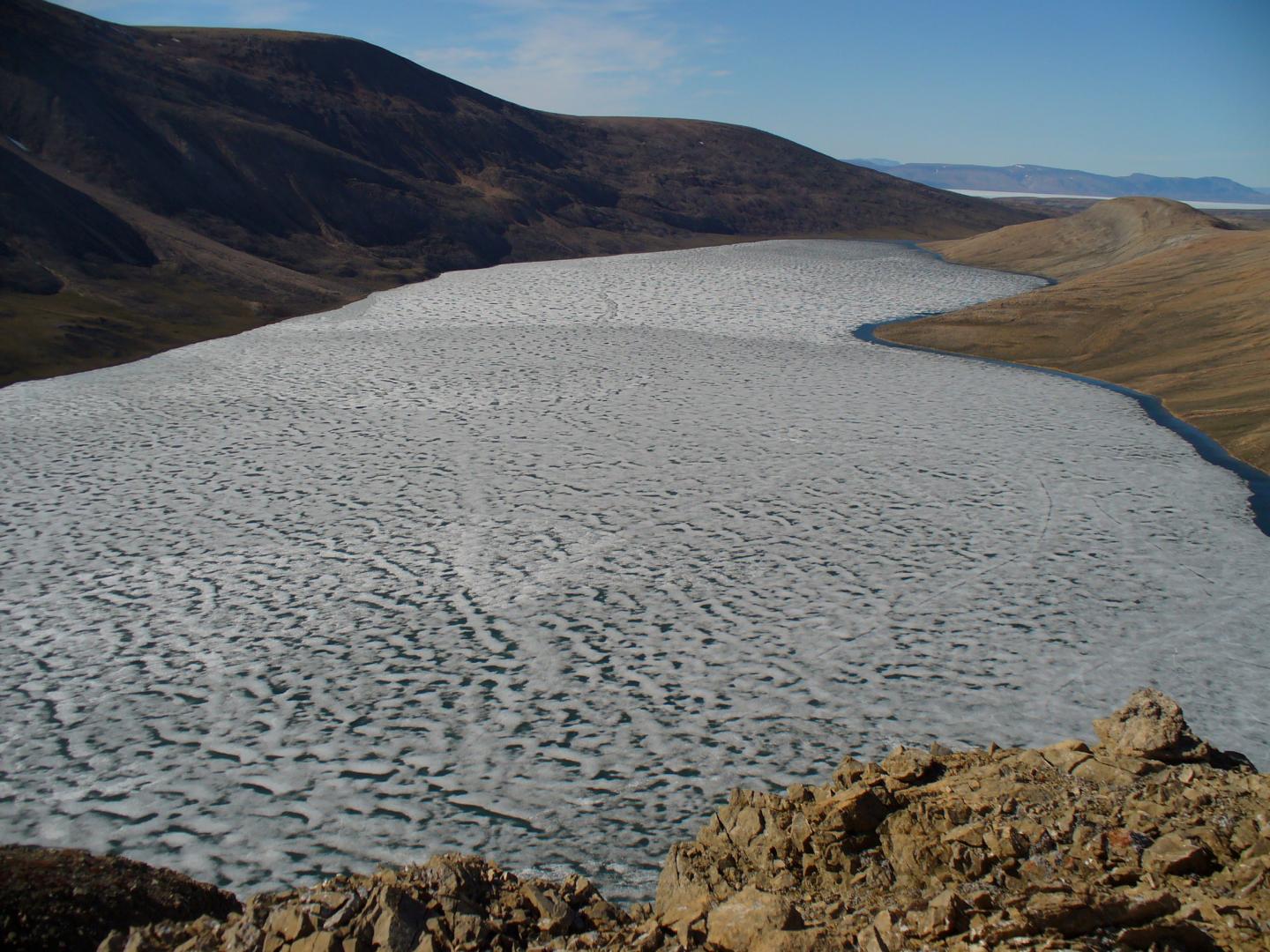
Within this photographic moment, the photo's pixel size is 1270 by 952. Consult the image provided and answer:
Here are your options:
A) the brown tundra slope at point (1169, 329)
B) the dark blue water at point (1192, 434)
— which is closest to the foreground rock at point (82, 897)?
the dark blue water at point (1192, 434)

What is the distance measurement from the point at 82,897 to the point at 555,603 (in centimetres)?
362

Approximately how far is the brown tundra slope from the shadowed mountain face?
13406 millimetres

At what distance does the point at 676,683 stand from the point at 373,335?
12.8 metres

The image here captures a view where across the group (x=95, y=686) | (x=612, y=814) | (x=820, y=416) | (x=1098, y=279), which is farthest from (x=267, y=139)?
(x=612, y=814)

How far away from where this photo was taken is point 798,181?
57.7 m

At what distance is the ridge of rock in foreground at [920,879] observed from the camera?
2.53 meters

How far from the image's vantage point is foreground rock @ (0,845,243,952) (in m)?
2.96

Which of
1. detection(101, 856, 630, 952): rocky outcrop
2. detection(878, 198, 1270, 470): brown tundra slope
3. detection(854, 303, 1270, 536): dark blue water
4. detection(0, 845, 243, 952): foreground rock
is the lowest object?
detection(0, 845, 243, 952): foreground rock

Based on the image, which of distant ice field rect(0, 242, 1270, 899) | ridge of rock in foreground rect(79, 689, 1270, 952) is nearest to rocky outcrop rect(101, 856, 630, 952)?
ridge of rock in foreground rect(79, 689, 1270, 952)

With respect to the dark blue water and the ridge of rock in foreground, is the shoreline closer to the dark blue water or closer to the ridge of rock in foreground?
the dark blue water

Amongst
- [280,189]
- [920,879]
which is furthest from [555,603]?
[280,189]

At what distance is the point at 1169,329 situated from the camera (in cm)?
1594

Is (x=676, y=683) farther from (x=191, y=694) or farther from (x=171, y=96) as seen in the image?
(x=171, y=96)

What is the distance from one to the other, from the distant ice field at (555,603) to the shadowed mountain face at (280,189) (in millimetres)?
7354
